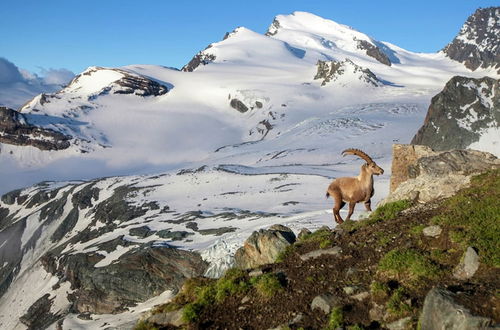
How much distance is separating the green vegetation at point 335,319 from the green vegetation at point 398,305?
1.16m

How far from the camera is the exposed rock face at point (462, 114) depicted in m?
127

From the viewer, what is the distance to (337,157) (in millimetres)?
180875

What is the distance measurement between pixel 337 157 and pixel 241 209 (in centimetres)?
9152

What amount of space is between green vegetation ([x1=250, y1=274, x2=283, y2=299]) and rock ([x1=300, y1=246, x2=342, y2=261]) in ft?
6.43

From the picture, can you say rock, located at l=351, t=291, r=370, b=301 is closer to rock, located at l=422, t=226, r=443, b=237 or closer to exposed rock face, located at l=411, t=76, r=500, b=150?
rock, located at l=422, t=226, r=443, b=237

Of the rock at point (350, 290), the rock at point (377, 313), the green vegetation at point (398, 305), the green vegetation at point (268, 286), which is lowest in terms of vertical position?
the green vegetation at point (268, 286)

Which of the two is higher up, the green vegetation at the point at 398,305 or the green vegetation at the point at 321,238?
the green vegetation at the point at 398,305

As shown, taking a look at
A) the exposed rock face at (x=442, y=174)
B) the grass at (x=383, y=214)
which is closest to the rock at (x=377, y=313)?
the grass at (x=383, y=214)

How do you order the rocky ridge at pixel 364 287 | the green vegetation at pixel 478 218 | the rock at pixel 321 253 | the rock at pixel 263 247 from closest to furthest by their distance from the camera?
the rocky ridge at pixel 364 287 → the green vegetation at pixel 478 218 → the rock at pixel 321 253 → the rock at pixel 263 247

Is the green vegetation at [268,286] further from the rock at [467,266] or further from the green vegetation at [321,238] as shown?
the rock at [467,266]

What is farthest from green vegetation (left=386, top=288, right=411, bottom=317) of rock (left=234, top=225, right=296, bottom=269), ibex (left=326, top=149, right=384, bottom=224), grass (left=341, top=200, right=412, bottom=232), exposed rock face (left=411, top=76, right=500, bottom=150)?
exposed rock face (left=411, top=76, right=500, bottom=150)

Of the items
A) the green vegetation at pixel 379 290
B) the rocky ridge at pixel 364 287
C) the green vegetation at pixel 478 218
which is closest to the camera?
the rocky ridge at pixel 364 287

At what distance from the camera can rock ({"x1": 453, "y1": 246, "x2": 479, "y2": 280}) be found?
12.3 m

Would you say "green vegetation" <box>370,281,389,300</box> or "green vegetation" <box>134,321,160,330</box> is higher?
"green vegetation" <box>370,281,389,300</box>
